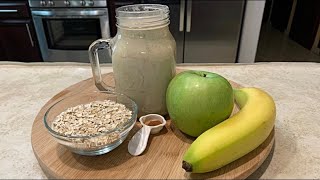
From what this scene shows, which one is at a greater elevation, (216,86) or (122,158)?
(216,86)

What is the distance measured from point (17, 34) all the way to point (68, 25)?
386 millimetres

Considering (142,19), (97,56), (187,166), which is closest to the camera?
(187,166)

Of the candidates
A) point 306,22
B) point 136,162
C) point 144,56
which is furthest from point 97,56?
point 306,22

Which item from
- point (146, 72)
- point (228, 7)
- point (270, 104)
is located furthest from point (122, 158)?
point (228, 7)

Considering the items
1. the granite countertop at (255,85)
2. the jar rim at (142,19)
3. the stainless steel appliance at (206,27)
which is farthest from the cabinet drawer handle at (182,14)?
the jar rim at (142,19)

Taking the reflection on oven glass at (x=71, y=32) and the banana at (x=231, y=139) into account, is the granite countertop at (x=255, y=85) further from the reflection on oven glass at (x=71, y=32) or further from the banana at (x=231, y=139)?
the reflection on oven glass at (x=71, y=32)

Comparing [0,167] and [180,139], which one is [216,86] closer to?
[180,139]

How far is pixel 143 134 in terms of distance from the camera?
1.53 feet

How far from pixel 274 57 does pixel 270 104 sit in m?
1.71

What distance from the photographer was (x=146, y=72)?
0.49 m

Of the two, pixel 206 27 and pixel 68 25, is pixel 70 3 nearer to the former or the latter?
pixel 68 25

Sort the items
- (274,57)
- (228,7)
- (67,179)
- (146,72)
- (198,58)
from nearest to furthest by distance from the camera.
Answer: (67,179) < (146,72) < (228,7) < (198,58) < (274,57)

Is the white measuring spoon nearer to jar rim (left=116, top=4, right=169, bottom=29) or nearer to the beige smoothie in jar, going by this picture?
the beige smoothie in jar

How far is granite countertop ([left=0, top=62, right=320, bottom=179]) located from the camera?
1.43 feet
